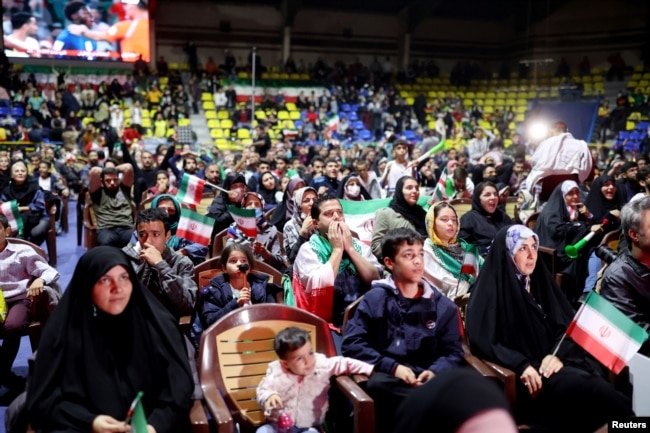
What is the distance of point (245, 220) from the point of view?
4672 mm

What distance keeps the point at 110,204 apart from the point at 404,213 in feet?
10.7

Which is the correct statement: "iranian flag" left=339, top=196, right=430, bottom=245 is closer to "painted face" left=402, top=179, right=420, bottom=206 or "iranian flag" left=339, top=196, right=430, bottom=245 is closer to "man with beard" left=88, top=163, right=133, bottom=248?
"painted face" left=402, top=179, right=420, bottom=206

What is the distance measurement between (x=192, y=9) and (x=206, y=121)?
4718mm

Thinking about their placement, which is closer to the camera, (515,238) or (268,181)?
(515,238)

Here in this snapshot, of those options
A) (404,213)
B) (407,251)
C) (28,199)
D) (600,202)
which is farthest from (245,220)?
(600,202)

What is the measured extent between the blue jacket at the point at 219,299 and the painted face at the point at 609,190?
3.74 meters

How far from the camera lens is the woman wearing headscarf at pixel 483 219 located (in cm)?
461

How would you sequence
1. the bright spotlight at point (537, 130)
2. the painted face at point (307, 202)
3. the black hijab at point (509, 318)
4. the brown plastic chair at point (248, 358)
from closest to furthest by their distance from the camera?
1. the brown plastic chair at point (248, 358)
2. the black hijab at point (509, 318)
3. the painted face at point (307, 202)
4. the bright spotlight at point (537, 130)

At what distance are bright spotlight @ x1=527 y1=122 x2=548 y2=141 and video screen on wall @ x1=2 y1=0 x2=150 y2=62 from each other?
1219 cm

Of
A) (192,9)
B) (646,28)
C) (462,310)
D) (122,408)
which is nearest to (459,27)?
(646,28)

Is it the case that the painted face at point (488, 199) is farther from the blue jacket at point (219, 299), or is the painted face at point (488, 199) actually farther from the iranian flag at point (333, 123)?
the iranian flag at point (333, 123)

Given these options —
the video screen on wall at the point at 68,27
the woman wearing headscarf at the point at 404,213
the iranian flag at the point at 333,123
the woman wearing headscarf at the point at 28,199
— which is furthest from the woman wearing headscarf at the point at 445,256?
the video screen on wall at the point at 68,27

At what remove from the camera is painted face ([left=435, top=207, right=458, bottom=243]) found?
3645 millimetres

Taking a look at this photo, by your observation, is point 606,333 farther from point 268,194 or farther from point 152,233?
point 268,194
